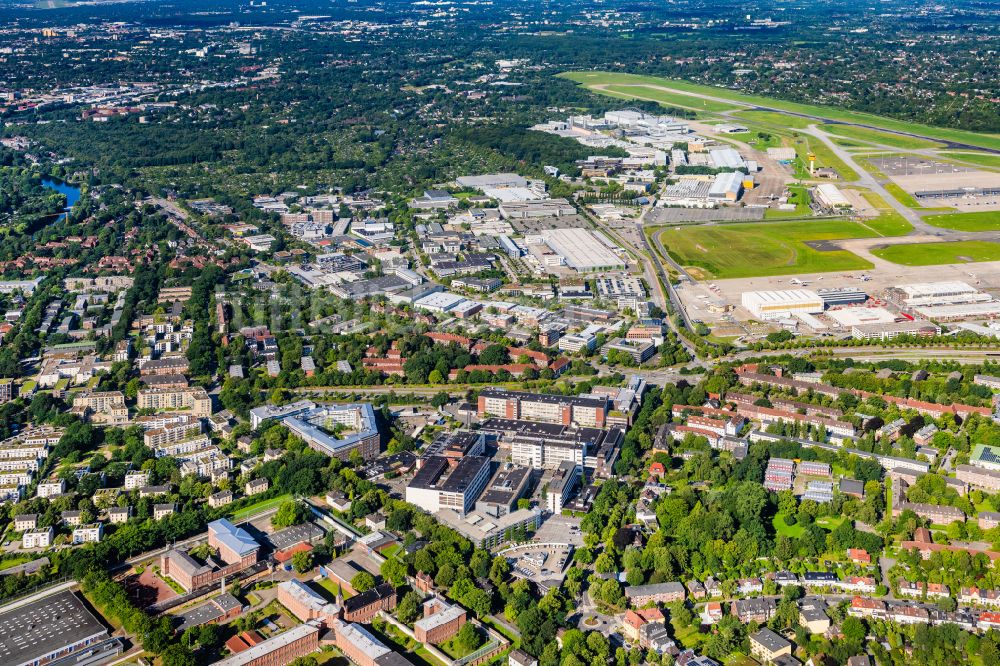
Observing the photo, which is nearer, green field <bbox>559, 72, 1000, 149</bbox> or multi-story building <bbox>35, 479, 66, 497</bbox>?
multi-story building <bbox>35, 479, 66, 497</bbox>

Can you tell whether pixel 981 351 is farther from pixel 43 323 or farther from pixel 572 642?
pixel 43 323

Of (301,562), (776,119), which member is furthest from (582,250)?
(776,119)

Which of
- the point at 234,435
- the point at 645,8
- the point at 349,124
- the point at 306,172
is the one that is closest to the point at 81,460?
the point at 234,435

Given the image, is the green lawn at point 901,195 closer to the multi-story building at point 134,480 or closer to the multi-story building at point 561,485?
the multi-story building at point 561,485

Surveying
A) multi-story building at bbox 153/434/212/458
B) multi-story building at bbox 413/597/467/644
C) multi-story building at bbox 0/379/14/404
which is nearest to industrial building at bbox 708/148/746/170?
multi-story building at bbox 153/434/212/458

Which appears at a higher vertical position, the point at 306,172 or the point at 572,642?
the point at 572,642

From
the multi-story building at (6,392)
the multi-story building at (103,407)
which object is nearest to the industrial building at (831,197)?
the multi-story building at (103,407)

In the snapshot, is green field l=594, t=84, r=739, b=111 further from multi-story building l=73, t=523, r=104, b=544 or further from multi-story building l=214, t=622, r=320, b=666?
multi-story building l=214, t=622, r=320, b=666
